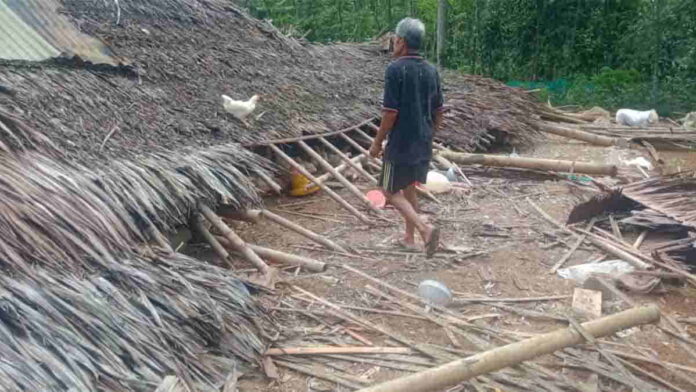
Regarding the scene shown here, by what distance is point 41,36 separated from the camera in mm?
6520

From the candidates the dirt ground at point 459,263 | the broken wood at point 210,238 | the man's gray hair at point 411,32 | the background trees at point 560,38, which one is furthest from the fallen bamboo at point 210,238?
the background trees at point 560,38

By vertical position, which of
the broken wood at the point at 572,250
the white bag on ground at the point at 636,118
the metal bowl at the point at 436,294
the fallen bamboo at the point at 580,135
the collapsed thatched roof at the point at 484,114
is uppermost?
the metal bowl at the point at 436,294

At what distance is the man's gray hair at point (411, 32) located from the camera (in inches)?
203

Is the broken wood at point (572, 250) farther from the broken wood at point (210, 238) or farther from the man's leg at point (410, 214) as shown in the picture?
the broken wood at point (210, 238)

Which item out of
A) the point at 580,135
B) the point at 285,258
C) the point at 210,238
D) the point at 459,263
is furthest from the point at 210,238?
the point at 580,135

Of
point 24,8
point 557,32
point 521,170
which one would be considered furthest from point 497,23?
point 24,8

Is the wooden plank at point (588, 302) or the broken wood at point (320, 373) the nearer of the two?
the broken wood at point (320, 373)

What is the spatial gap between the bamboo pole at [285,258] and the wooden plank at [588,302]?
5.67ft

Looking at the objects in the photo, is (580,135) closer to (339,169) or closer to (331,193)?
(339,169)

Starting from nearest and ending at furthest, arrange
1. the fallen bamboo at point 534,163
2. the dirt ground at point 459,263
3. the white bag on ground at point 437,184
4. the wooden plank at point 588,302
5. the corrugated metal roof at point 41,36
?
the dirt ground at point 459,263 → the wooden plank at point 588,302 → the corrugated metal roof at point 41,36 → the white bag on ground at point 437,184 → the fallen bamboo at point 534,163

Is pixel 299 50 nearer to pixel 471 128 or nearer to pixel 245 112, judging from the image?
pixel 471 128

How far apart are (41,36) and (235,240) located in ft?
9.47

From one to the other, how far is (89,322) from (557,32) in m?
14.4

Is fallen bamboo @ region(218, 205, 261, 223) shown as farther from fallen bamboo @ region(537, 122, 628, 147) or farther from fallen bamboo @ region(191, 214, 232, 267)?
fallen bamboo @ region(537, 122, 628, 147)
